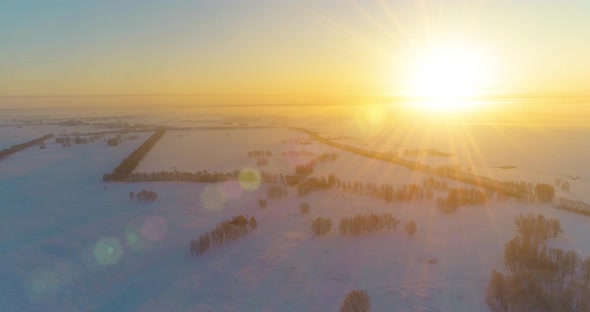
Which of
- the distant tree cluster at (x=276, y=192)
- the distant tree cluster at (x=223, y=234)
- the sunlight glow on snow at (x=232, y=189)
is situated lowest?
the distant tree cluster at (x=223, y=234)

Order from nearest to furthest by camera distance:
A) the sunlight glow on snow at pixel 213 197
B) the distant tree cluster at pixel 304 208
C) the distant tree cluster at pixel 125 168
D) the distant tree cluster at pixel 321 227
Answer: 1. the distant tree cluster at pixel 321 227
2. the distant tree cluster at pixel 304 208
3. the sunlight glow on snow at pixel 213 197
4. the distant tree cluster at pixel 125 168

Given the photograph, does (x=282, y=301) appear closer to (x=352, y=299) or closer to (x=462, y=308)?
(x=352, y=299)

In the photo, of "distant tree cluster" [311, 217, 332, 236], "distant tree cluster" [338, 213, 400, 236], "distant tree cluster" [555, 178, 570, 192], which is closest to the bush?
"distant tree cluster" [338, 213, 400, 236]

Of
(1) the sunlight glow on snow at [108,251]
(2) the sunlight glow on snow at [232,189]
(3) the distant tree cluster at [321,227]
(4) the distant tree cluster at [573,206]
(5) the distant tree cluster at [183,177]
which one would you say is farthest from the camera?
(5) the distant tree cluster at [183,177]

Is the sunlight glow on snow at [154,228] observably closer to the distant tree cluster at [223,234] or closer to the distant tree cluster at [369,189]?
the distant tree cluster at [223,234]

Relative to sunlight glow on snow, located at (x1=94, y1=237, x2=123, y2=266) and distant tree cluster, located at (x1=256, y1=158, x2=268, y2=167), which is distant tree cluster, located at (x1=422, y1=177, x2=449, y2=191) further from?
sunlight glow on snow, located at (x1=94, y1=237, x2=123, y2=266)

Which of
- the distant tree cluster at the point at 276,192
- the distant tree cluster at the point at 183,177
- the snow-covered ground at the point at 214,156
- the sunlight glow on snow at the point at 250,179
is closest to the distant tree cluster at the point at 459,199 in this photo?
the distant tree cluster at the point at 276,192

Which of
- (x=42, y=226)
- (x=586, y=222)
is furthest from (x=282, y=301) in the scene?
(x=586, y=222)

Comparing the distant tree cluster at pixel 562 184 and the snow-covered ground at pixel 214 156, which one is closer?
the distant tree cluster at pixel 562 184
